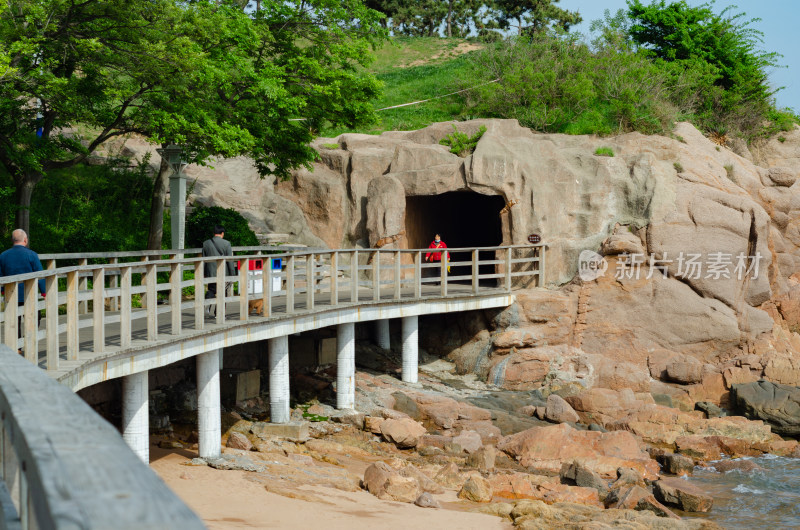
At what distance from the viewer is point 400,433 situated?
1748 centimetres

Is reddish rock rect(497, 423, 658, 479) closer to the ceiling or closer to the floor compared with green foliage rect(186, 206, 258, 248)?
closer to the floor

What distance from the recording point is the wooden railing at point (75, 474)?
5.40 feet

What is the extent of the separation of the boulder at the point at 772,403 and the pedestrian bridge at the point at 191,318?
624cm

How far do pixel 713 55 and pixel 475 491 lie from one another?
2914 centimetres

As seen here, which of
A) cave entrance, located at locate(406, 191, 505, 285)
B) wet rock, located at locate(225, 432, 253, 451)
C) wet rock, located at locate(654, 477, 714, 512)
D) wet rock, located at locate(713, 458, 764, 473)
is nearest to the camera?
wet rock, located at locate(654, 477, 714, 512)

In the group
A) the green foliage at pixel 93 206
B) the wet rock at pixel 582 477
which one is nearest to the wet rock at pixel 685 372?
the wet rock at pixel 582 477

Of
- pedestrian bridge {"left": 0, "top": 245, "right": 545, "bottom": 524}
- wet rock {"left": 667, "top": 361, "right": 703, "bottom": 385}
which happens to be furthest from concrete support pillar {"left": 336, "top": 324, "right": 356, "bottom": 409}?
wet rock {"left": 667, "top": 361, "right": 703, "bottom": 385}

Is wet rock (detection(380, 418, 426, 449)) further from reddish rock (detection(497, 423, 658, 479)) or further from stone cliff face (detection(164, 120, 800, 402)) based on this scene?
stone cliff face (detection(164, 120, 800, 402))

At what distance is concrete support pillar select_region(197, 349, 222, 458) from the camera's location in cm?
1410

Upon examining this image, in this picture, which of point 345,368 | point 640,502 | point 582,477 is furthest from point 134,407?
point 640,502

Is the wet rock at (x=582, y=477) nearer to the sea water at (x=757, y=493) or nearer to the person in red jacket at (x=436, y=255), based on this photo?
the sea water at (x=757, y=493)

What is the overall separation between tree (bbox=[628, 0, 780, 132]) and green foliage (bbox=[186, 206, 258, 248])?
19.9 meters

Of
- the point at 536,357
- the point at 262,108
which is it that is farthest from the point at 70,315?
the point at 536,357

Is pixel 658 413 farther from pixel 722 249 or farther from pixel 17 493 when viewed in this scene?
pixel 17 493
